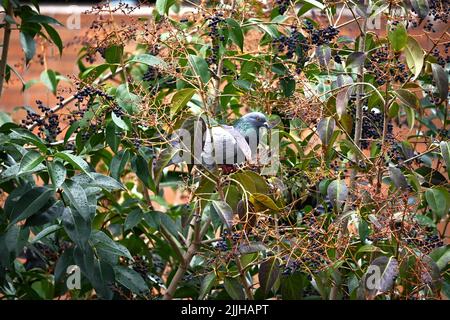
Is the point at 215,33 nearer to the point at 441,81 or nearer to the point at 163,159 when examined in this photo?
the point at 163,159

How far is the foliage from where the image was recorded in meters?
1.49

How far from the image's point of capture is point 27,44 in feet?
6.53

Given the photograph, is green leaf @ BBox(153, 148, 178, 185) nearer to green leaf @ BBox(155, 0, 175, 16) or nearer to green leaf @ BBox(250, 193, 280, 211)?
green leaf @ BBox(250, 193, 280, 211)

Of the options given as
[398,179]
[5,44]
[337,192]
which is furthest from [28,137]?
[398,179]

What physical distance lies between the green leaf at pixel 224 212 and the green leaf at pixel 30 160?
35 cm

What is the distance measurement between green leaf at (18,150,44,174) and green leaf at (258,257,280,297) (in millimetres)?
464

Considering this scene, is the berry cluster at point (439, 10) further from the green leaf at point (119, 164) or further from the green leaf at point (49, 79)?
the green leaf at point (49, 79)

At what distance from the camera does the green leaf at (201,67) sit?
5.37 feet

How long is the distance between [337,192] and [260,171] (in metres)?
0.16

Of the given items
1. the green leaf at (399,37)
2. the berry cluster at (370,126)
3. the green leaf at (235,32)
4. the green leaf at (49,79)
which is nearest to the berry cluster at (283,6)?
the green leaf at (235,32)

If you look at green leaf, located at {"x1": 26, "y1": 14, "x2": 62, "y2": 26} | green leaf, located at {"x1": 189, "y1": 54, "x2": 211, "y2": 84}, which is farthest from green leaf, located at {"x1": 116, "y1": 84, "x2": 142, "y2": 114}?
green leaf, located at {"x1": 26, "y1": 14, "x2": 62, "y2": 26}

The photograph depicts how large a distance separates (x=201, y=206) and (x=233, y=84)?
0.30m

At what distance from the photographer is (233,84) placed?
1.78 metres
